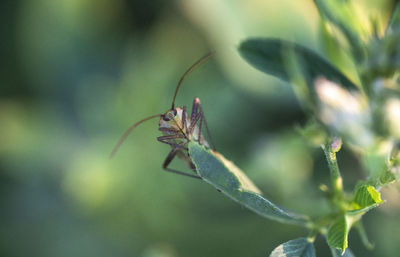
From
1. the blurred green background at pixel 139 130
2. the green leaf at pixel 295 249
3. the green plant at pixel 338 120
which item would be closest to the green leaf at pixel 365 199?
the green plant at pixel 338 120

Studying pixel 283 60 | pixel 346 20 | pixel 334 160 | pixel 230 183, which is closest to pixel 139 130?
pixel 283 60

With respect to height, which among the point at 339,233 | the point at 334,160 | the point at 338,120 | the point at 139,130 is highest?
the point at 139,130

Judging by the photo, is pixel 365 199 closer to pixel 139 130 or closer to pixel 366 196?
pixel 366 196

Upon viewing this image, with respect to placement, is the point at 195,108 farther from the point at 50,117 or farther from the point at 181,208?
the point at 50,117

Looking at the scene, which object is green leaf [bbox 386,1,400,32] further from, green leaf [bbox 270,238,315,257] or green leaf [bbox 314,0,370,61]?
green leaf [bbox 270,238,315,257]

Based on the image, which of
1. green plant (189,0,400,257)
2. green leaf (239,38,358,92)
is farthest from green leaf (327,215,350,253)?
green leaf (239,38,358,92)

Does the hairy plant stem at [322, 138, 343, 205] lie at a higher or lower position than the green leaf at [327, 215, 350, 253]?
higher

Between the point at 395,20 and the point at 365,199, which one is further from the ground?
the point at 395,20
